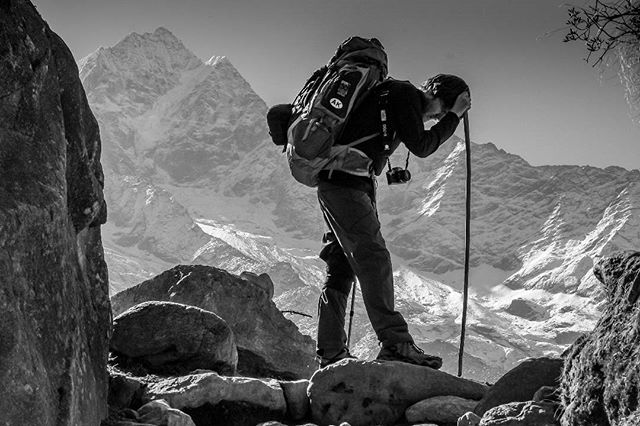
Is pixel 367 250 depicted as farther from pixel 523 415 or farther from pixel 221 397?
pixel 523 415

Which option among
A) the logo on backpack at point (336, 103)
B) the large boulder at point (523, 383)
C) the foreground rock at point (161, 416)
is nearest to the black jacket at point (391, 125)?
the logo on backpack at point (336, 103)

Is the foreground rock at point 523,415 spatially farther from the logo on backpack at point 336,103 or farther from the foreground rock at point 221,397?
the logo on backpack at point 336,103

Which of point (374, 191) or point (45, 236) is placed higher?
point (374, 191)

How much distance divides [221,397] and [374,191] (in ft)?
6.35

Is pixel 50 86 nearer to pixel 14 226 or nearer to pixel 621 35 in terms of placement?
pixel 14 226

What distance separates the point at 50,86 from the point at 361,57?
255 centimetres

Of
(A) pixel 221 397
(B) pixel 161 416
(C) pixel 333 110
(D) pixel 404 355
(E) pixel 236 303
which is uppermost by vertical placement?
(C) pixel 333 110

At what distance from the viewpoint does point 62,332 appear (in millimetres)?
4312

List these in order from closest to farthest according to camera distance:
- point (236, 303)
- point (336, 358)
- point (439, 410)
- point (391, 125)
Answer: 1. point (439, 410)
2. point (391, 125)
3. point (336, 358)
4. point (236, 303)

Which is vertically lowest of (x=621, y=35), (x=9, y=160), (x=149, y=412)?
(x=149, y=412)

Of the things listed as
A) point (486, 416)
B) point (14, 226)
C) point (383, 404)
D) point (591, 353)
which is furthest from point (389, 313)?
point (14, 226)

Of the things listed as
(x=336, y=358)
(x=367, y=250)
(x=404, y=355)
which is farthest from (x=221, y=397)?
(x=367, y=250)

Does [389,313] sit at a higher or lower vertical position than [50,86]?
lower

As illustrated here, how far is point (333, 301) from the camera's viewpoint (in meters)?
6.95
